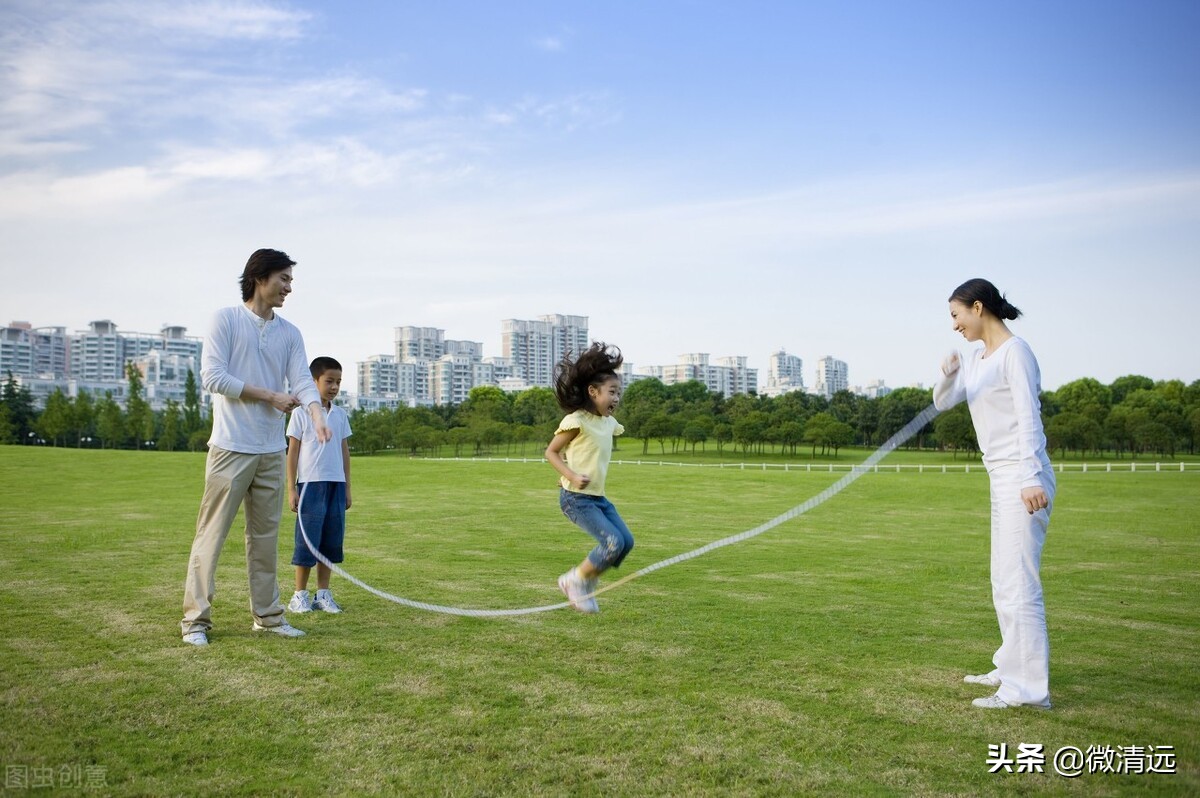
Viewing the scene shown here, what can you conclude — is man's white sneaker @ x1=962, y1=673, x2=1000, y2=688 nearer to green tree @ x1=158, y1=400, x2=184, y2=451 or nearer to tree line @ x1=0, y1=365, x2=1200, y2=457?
tree line @ x1=0, y1=365, x2=1200, y2=457

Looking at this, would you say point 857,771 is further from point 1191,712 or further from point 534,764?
point 1191,712

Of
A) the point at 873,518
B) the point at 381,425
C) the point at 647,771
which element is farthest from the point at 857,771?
the point at 381,425

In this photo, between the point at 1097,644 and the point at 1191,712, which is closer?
the point at 1191,712

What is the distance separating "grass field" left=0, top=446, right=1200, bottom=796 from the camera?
442 centimetres

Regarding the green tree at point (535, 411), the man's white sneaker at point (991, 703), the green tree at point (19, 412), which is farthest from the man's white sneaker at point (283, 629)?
the green tree at point (19, 412)

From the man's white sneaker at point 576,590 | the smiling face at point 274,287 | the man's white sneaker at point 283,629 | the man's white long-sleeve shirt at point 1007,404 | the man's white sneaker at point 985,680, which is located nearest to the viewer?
the man's white long-sleeve shirt at point 1007,404

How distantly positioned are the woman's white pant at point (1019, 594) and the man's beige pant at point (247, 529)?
5751 mm

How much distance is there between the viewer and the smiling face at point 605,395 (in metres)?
6.83

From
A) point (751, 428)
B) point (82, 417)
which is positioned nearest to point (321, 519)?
point (751, 428)

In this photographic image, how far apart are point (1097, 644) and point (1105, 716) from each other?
229 cm

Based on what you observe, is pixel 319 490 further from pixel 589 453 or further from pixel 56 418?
pixel 56 418

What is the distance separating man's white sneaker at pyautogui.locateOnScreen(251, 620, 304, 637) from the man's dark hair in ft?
9.47

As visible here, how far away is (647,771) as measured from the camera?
441 cm

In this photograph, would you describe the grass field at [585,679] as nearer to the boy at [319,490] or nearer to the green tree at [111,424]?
the boy at [319,490]
